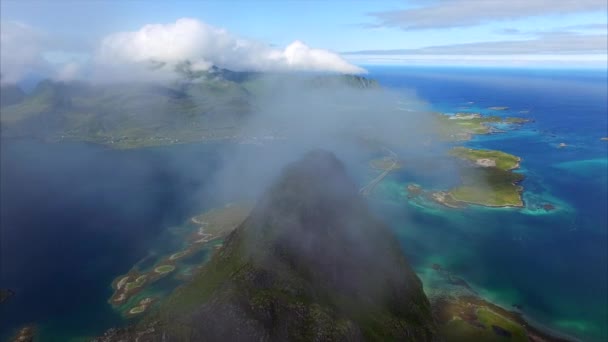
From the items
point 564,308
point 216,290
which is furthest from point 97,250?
point 564,308

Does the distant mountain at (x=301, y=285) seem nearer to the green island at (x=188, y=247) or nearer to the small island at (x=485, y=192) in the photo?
the green island at (x=188, y=247)

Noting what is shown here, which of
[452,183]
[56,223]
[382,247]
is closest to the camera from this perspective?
[382,247]

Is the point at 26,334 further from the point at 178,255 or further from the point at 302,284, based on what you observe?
the point at 302,284

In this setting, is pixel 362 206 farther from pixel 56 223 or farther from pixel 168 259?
pixel 56 223

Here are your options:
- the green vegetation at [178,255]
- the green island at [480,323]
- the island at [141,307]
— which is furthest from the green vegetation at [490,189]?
the island at [141,307]

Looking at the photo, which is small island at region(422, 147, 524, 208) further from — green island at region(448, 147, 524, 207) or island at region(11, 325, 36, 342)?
island at region(11, 325, 36, 342)

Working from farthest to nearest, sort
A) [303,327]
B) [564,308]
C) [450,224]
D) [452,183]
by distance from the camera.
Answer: [452,183] < [450,224] < [564,308] < [303,327]

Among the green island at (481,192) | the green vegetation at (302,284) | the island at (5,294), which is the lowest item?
the island at (5,294)
